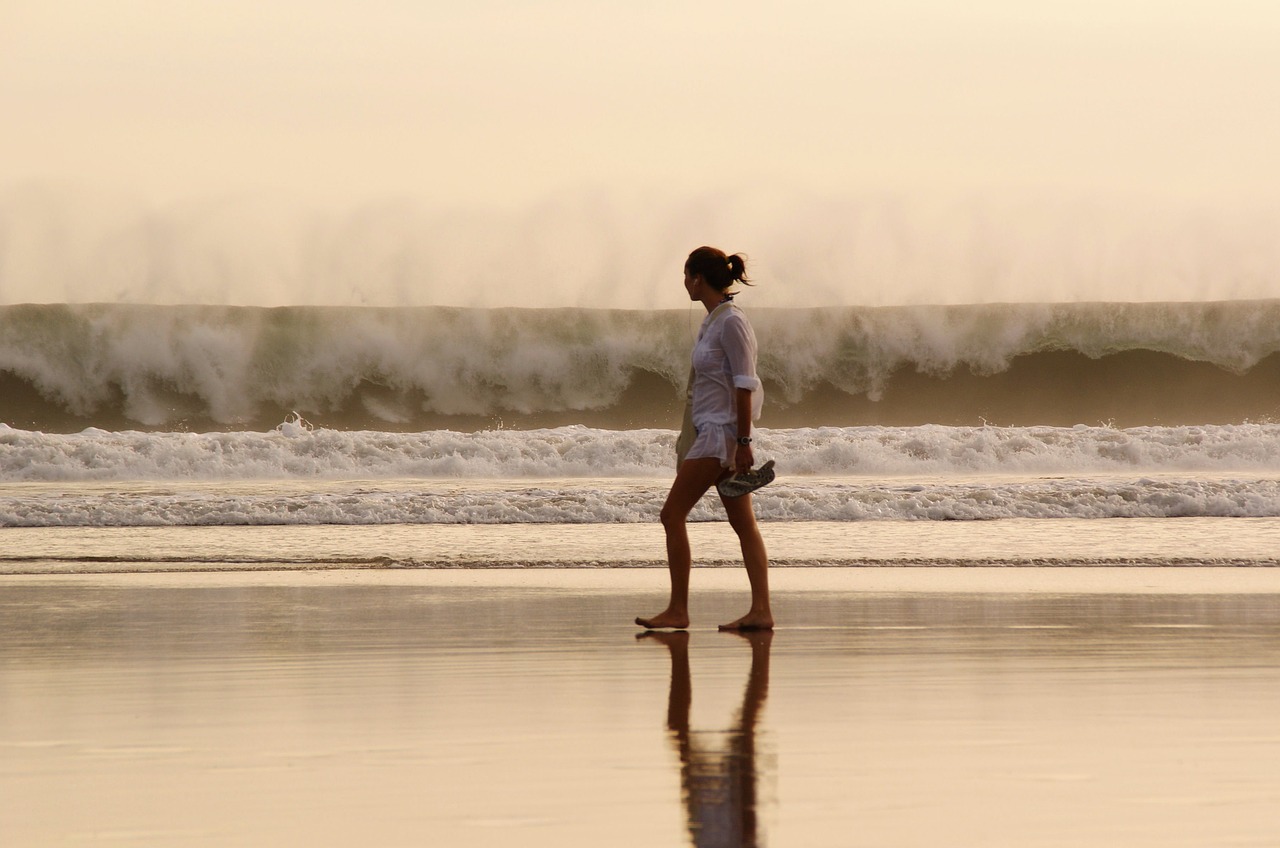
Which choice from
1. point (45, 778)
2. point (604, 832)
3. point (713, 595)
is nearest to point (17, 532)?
point (713, 595)

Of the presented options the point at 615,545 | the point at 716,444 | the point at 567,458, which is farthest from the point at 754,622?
the point at 567,458

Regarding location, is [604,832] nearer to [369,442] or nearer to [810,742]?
[810,742]

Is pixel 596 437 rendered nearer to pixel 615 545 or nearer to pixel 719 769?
pixel 615 545

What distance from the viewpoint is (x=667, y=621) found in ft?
19.3

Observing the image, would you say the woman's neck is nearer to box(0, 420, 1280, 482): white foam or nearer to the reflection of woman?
the reflection of woman

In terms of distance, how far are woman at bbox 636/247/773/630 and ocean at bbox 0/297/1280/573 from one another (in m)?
2.88

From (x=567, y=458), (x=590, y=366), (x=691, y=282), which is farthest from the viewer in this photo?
(x=590, y=366)

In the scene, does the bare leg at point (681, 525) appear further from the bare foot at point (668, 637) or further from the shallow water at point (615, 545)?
the shallow water at point (615, 545)

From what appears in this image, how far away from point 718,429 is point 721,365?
245mm

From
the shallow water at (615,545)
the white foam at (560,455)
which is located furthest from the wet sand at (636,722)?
the white foam at (560,455)

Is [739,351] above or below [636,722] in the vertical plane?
above

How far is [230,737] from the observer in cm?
363

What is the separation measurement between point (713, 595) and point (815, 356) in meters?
31.2

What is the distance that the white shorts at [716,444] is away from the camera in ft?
19.3
